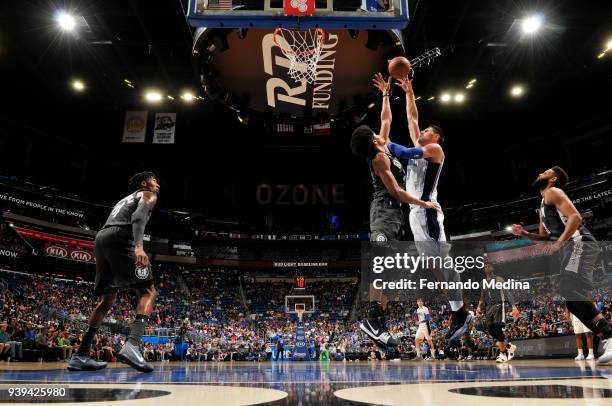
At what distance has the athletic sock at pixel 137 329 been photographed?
4523 millimetres

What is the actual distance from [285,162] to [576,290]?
87.9 ft

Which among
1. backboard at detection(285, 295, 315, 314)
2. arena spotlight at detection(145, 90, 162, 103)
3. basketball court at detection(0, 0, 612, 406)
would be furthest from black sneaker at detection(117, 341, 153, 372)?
backboard at detection(285, 295, 315, 314)

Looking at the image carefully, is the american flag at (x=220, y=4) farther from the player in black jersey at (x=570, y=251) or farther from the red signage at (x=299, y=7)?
the player in black jersey at (x=570, y=251)

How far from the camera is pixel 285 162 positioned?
99.4 ft

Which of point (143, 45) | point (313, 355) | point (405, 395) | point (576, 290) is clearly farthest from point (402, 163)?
point (313, 355)

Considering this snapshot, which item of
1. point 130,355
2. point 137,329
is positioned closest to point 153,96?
point 137,329

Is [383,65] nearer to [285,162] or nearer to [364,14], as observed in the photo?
[364,14]

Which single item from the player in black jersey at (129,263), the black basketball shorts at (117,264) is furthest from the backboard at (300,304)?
the black basketball shorts at (117,264)

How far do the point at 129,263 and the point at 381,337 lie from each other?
2.91 m

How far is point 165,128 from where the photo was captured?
65.4 ft

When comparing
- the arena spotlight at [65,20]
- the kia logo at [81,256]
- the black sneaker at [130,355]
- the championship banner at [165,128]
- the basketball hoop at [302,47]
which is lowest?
the black sneaker at [130,355]

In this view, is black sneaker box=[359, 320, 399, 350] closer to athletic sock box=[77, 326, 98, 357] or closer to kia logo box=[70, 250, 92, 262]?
athletic sock box=[77, 326, 98, 357]

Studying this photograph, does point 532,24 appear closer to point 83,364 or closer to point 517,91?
point 517,91

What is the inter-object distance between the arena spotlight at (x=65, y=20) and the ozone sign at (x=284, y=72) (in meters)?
6.18
